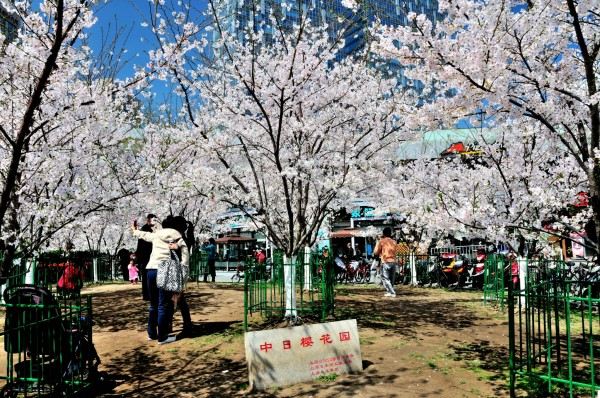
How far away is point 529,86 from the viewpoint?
5621 millimetres

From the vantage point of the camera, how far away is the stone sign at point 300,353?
212 inches

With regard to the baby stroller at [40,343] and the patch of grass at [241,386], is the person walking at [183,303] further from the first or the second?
the baby stroller at [40,343]

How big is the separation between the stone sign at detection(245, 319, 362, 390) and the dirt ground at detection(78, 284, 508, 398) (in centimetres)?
13

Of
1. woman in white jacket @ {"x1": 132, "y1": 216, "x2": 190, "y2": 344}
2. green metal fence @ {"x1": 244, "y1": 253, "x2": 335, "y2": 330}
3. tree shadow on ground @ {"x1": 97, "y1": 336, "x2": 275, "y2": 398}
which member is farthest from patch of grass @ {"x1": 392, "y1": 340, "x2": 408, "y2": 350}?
woman in white jacket @ {"x1": 132, "y1": 216, "x2": 190, "y2": 344}

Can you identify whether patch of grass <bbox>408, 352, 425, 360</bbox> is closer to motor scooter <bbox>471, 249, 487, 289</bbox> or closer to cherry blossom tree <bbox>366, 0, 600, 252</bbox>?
cherry blossom tree <bbox>366, 0, 600, 252</bbox>

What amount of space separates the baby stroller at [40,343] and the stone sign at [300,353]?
1830 millimetres

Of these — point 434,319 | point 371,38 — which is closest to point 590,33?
point 371,38

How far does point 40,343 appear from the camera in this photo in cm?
490

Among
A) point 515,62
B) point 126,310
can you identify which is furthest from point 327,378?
point 126,310

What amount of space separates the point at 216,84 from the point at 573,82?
5.80 m

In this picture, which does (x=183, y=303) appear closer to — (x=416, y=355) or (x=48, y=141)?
(x=416, y=355)

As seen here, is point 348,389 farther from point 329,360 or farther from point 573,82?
point 573,82

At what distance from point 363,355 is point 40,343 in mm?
3864

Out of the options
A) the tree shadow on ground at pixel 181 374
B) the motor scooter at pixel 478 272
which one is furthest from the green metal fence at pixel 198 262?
the tree shadow on ground at pixel 181 374
